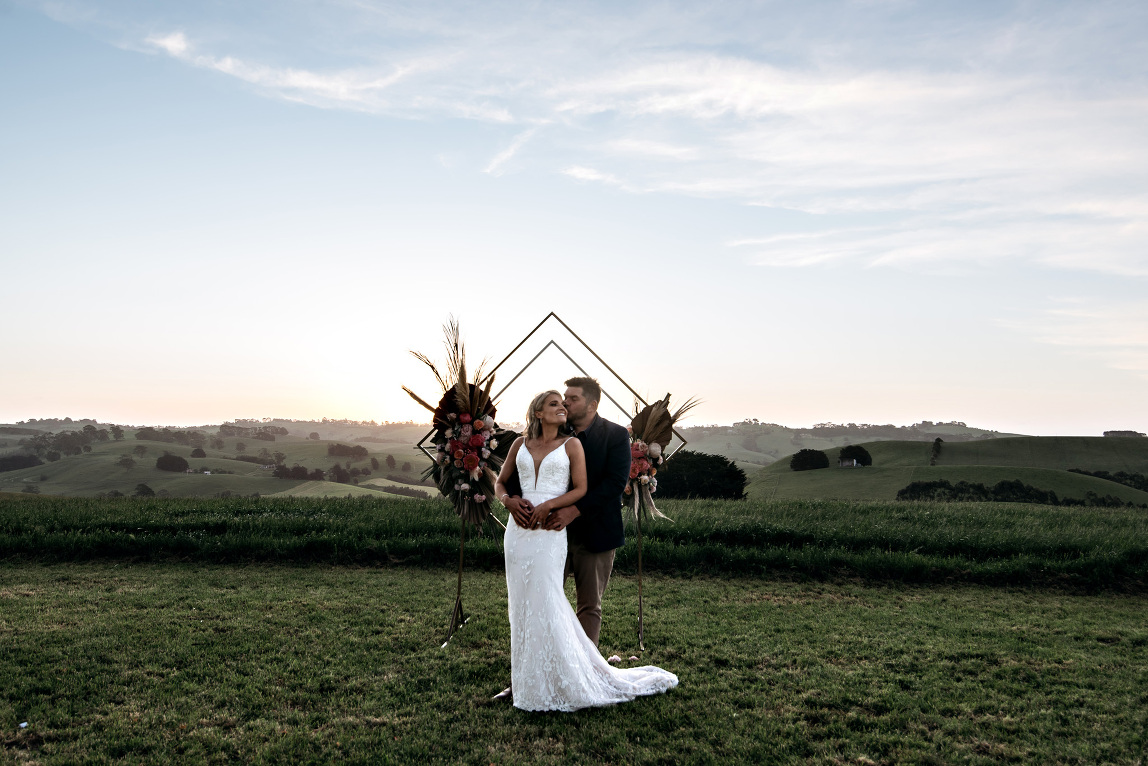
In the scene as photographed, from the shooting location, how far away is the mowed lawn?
16.2 ft

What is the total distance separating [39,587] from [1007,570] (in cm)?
1575

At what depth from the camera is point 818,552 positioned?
12.4m

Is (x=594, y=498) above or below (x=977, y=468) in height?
above

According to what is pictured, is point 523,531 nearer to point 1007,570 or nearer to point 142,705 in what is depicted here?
point 142,705

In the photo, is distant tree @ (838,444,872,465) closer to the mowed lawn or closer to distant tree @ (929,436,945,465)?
distant tree @ (929,436,945,465)

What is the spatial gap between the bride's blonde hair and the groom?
0.76 feet


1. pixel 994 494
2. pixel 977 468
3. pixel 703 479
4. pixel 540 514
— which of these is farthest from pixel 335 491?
pixel 977 468

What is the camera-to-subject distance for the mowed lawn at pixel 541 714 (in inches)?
195

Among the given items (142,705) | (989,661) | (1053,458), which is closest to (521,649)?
(142,705)

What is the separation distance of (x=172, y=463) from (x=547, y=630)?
6582cm

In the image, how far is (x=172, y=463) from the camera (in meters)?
60.8

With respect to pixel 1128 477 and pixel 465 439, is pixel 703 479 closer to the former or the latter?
pixel 465 439

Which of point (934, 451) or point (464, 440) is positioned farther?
point (934, 451)

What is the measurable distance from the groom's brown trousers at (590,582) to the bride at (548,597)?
47 cm
